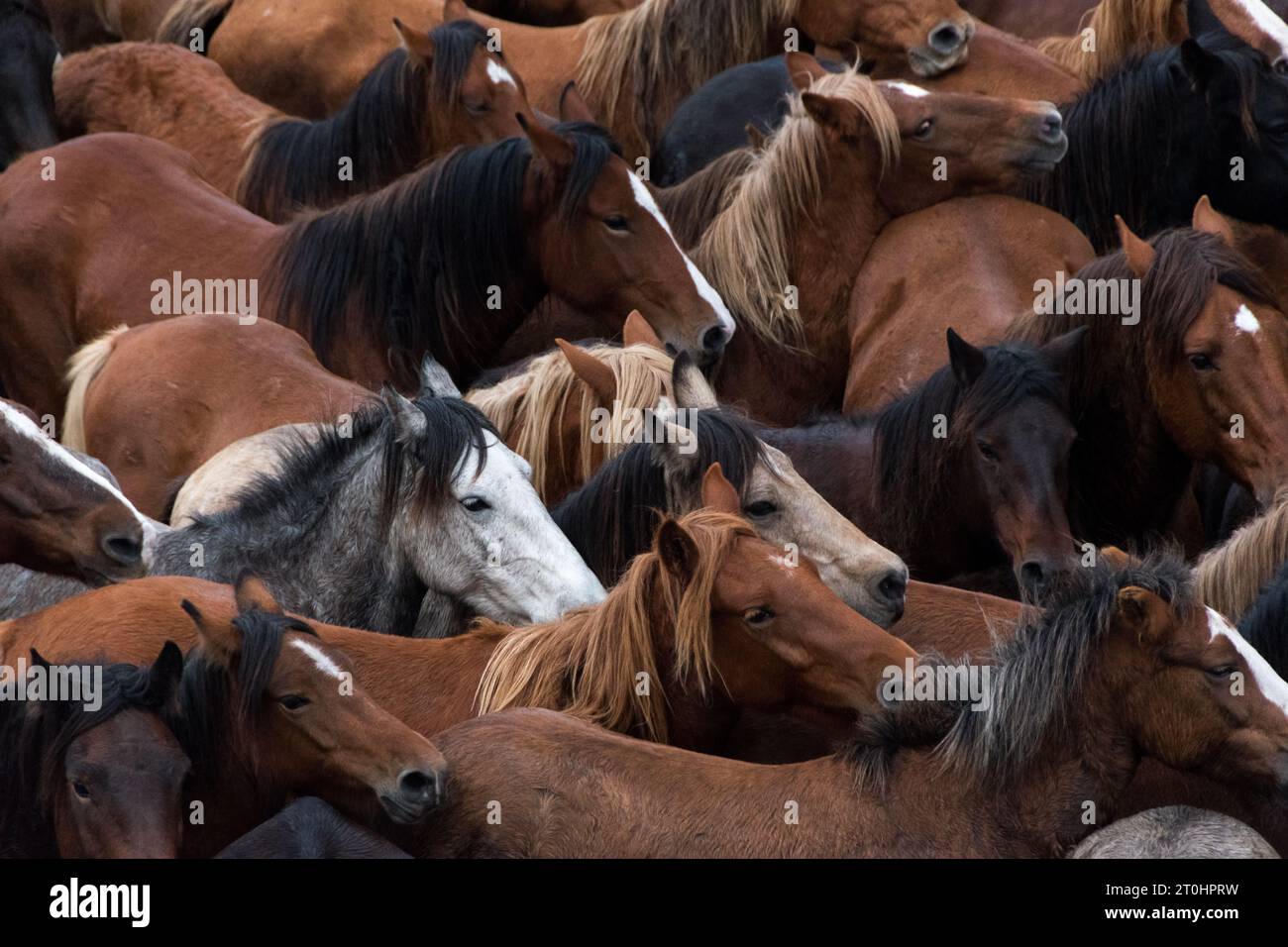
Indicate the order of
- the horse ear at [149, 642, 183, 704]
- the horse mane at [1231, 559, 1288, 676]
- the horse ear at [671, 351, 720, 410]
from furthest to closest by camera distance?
the horse ear at [671, 351, 720, 410], the horse mane at [1231, 559, 1288, 676], the horse ear at [149, 642, 183, 704]

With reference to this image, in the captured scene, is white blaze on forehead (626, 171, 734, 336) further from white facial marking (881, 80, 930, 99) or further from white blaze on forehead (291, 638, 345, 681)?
white blaze on forehead (291, 638, 345, 681)

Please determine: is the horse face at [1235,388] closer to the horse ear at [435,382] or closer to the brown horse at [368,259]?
the brown horse at [368,259]

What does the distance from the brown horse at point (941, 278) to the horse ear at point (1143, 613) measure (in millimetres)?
2550

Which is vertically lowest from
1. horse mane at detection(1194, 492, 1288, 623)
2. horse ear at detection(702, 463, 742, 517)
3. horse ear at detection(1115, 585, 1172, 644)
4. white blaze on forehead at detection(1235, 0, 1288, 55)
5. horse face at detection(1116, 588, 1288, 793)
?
horse mane at detection(1194, 492, 1288, 623)

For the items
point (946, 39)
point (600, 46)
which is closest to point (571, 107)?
point (600, 46)

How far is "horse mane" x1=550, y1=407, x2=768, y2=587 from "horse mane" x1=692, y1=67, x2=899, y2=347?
160 cm

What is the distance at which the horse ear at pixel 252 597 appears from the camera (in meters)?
4.33

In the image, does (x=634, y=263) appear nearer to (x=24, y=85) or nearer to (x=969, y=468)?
(x=969, y=468)

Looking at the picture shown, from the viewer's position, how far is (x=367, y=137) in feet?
25.2

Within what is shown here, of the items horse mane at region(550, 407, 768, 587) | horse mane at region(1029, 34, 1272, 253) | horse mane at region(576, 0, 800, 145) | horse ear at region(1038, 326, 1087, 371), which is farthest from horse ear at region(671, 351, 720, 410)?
horse mane at region(576, 0, 800, 145)

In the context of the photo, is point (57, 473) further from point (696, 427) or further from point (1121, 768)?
point (1121, 768)

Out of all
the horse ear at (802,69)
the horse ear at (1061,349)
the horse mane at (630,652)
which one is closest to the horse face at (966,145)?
the horse ear at (802,69)

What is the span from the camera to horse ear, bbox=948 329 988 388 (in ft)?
17.6
